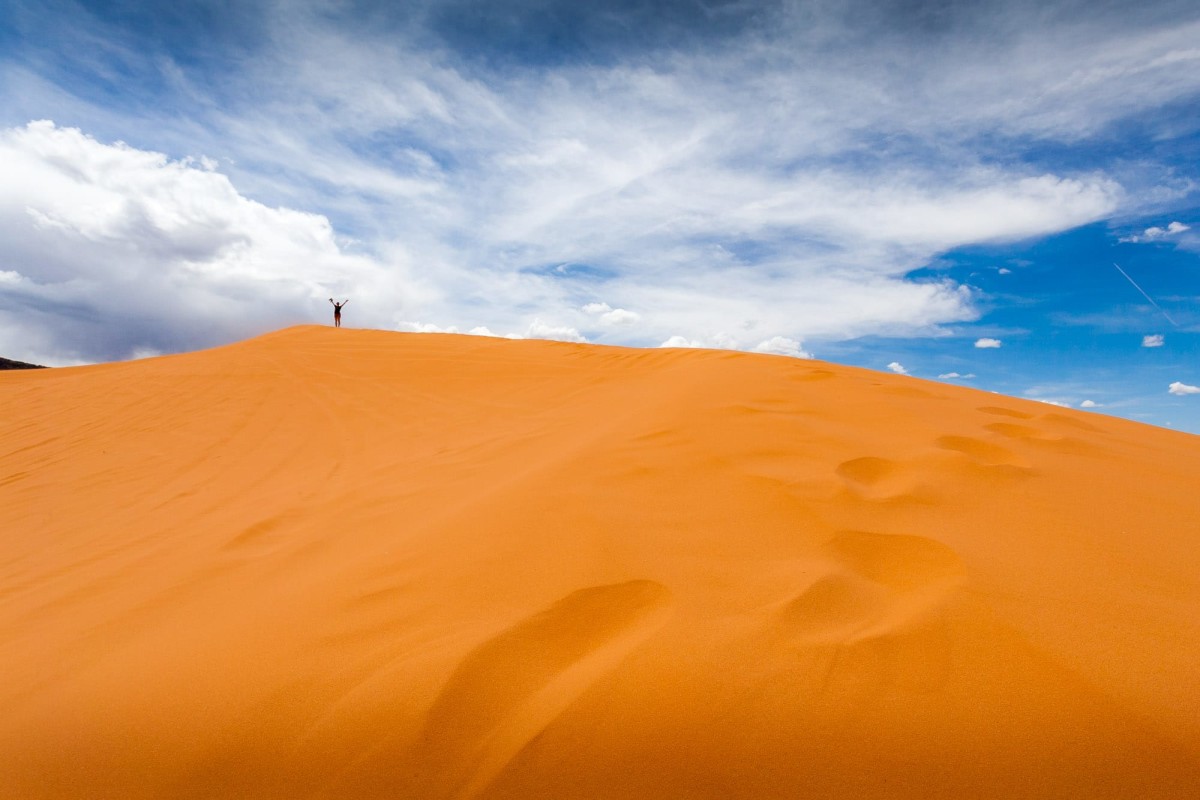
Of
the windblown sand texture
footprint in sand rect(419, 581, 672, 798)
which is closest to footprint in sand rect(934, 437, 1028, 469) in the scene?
the windblown sand texture

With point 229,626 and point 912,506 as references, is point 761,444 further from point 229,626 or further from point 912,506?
point 229,626

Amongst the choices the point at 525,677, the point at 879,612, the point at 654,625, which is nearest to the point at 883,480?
the point at 879,612

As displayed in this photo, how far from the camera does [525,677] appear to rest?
1636 millimetres

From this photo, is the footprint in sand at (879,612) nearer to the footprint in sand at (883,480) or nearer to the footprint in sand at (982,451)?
the footprint in sand at (883,480)

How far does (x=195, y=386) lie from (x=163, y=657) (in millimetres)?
8851

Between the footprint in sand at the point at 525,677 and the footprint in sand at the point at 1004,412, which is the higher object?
the footprint in sand at the point at 1004,412

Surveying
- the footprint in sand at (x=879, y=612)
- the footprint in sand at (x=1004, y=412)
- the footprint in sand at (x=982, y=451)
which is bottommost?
the footprint in sand at (x=879, y=612)

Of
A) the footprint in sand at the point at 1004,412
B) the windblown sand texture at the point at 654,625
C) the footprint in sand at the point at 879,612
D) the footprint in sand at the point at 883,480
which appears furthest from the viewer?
the footprint in sand at the point at 1004,412

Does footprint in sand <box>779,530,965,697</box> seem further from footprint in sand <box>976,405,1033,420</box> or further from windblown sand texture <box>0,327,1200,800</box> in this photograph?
footprint in sand <box>976,405,1033,420</box>

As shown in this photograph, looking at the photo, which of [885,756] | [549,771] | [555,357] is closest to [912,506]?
[885,756]

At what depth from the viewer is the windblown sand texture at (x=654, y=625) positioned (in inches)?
54.6

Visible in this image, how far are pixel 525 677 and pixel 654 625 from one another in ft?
1.29

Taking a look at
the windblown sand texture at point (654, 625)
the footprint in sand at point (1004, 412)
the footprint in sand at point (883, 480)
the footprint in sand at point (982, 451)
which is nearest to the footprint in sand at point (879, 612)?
the windblown sand texture at point (654, 625)

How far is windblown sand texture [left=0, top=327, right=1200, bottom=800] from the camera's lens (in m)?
1.39
